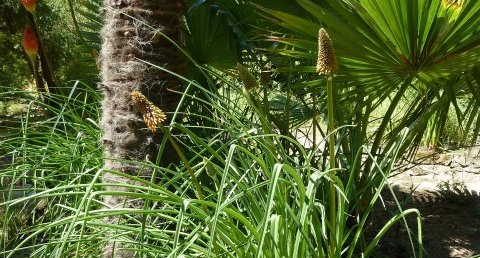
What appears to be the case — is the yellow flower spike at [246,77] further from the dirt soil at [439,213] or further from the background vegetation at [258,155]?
the dirt soil at [439,213]

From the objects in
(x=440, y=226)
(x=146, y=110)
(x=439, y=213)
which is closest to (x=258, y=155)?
(x=146, y=110)

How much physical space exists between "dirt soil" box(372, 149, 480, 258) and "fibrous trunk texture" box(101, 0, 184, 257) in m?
1.23

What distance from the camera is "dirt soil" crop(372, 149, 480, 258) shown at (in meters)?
3.87

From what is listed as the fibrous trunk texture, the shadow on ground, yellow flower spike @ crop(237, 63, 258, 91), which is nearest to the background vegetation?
yellow flower spike @ crop(237, 63, 258, 91)

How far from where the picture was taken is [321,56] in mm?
1699

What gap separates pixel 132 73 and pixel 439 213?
283 cm

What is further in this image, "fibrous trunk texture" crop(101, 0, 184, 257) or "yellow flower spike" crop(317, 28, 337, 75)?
"fibrous trunk texture" crop(101, 0, 184, 257)

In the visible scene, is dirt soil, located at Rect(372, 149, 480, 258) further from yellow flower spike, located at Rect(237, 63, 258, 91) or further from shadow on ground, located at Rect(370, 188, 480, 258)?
yellow flower spike, located at Rect(237, 63, 258, 91)

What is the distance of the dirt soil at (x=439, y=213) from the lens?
3871mm

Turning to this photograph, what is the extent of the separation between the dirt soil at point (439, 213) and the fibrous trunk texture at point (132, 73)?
4.04ft

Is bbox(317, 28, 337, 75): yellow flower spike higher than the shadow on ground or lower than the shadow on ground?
higher

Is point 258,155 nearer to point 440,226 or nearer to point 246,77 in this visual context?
point 246,77

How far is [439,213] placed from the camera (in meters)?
4.83

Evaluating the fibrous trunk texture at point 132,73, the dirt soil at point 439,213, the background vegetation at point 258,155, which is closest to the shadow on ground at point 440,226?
the dirt soil at point 439,213
